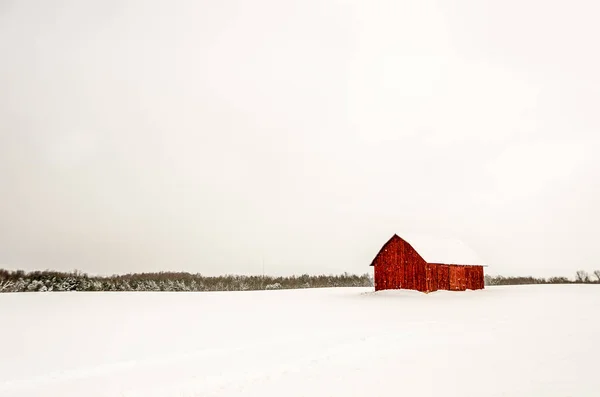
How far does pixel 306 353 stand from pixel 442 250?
3736 cm

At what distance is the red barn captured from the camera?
45.6m

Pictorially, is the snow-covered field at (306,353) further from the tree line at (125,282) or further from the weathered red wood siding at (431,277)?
the tree line at (125,282)

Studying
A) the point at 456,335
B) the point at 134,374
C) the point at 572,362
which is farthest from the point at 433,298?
the point at 134,374

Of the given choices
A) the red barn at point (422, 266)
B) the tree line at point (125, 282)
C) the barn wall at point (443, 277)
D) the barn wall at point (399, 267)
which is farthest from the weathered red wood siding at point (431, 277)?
the tree line at point (125, 282)

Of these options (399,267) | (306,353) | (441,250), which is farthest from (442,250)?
(306,353)

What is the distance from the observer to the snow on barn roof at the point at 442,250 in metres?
46.7

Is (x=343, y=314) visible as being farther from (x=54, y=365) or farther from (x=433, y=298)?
(x=54, y=365)

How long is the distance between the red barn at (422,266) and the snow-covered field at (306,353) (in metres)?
15.8

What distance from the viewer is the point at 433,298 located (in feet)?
132

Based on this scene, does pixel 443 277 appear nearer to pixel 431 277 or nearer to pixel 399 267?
pixel 431 277

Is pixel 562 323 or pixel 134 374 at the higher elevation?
pixel 562 323

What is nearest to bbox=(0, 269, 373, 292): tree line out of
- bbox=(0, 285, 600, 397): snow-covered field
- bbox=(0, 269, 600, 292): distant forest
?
bbox=(0, 269, 600, 292): distant forest

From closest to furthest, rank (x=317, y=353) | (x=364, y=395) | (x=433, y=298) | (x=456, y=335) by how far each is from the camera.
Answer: (x=364, y=395)
(x=317, y=353)
(x=456, y=335)
(x=433, y=298)

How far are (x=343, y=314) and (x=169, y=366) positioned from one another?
15199 mm
